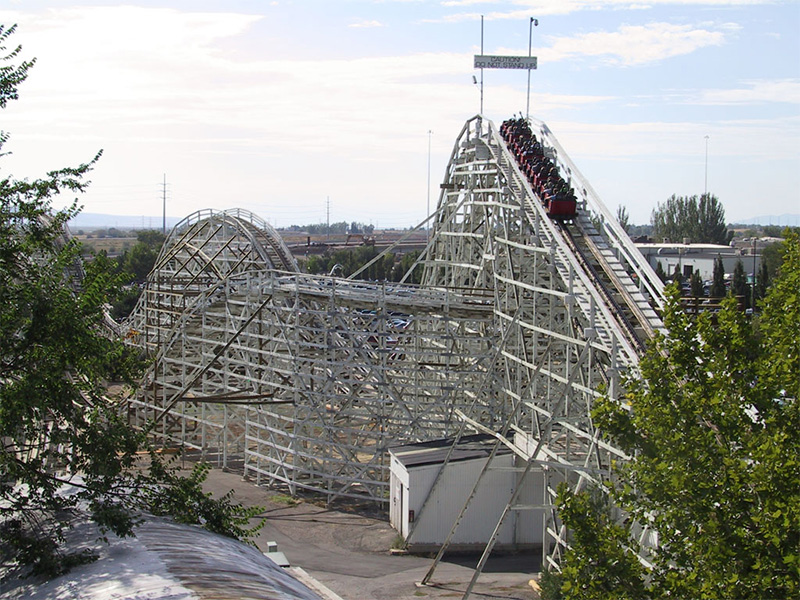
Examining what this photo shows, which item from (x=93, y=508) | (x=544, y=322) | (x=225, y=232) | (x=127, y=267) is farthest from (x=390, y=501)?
(x=127, y=267)

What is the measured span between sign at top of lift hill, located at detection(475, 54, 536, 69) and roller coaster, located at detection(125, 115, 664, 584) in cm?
251

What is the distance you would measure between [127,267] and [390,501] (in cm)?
5493

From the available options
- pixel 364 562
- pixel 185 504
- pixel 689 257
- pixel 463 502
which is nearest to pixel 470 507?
pixel 463 502

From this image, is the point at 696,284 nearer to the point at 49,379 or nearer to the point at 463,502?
the point at 463,502

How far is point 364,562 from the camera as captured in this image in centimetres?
2005

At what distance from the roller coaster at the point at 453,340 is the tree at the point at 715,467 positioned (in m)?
6.65

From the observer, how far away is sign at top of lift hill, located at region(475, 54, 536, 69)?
28547 millimetres

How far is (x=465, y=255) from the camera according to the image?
90.8ft

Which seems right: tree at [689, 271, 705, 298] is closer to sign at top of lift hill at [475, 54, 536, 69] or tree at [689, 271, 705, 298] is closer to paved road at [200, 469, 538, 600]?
sign at top of lift hill at [475, 54, 536, 69]

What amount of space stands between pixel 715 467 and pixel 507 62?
843 inches

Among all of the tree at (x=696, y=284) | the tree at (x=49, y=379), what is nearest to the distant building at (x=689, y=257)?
the tree at (x=696, y=284)

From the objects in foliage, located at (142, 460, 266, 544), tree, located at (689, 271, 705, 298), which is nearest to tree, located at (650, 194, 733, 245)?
tree, located at (689, 271, 705, 298)

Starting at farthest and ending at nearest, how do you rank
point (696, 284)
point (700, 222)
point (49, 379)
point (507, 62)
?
point (700, 222), point (696, 284), point (507, 62), point (49, 379)

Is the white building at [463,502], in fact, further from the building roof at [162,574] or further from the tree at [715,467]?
the tree at [715,467]
